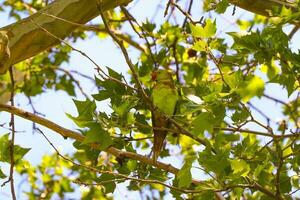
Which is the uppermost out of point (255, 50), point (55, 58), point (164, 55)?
point (55, 58)

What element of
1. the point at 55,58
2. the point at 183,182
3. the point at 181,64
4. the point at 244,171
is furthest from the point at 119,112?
the point at 55,58

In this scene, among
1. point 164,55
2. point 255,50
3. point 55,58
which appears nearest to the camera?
point 255,50

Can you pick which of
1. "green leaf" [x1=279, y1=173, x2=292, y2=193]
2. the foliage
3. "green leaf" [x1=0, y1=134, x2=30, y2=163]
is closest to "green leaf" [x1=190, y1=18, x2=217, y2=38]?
the foliage

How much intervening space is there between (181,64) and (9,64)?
142 centimetres

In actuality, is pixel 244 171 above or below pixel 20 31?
below

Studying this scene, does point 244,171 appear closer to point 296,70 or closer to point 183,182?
point 183,182

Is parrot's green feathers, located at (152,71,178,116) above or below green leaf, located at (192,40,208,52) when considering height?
below

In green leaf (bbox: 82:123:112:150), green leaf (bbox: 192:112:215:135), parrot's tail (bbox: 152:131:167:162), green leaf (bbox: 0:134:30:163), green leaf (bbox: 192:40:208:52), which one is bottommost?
green leaf (bbox: 192:112:215:135)

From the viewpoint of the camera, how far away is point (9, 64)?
1.76 meters

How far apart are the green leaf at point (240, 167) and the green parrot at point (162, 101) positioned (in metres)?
0.21

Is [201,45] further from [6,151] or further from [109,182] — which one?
[6,151]

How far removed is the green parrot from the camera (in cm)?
144

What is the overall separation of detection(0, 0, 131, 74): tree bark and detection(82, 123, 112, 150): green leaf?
0.46 m

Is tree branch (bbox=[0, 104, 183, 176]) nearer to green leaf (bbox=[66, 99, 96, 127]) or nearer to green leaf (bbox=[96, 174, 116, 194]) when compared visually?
green leaf (bbox=[96, 174, 116, 194])
